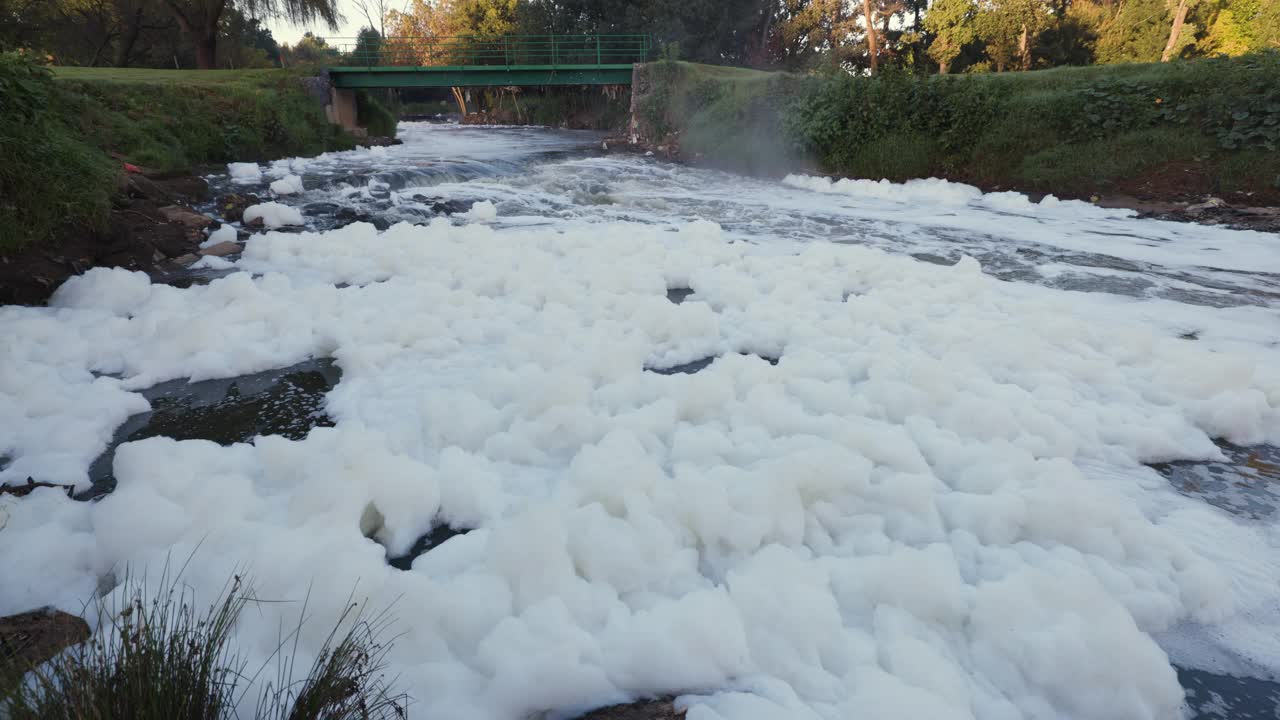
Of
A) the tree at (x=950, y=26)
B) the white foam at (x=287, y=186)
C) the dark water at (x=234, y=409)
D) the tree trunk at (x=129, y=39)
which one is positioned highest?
the tree at (x=950, y=26)

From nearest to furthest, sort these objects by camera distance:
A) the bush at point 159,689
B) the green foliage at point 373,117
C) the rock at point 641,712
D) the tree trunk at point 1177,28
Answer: the bush at point 159,689
the rock at point 641,712
the green foliage at point 373,117
the tree trunk at point 1177,28

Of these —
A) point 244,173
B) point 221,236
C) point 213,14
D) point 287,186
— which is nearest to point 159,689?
point 221,236

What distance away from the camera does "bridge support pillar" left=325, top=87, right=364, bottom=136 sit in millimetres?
17555

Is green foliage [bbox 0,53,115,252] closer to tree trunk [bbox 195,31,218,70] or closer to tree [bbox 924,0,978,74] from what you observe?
tree trunk [bbox 195,31,218,70]

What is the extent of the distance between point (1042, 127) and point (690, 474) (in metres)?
10.9

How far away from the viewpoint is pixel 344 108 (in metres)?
18.5

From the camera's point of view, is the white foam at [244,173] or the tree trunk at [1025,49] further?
the tree trunk at [1025,49]

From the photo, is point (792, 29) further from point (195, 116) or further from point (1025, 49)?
point (195, 116)

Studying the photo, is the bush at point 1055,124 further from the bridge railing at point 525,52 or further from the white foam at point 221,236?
the bridge railing at point 525,52

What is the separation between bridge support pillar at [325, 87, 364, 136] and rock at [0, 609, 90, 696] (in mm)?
18220

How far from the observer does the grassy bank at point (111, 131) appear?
4293mm

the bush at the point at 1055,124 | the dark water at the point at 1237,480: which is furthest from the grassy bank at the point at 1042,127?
the dark water at the point at 1237,480

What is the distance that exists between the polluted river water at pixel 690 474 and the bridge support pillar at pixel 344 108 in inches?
580

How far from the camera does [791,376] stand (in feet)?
10.6
